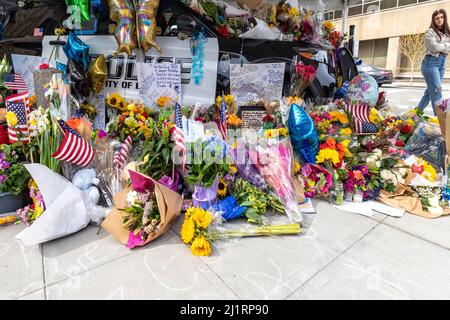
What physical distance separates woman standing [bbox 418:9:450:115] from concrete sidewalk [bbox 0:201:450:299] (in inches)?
149

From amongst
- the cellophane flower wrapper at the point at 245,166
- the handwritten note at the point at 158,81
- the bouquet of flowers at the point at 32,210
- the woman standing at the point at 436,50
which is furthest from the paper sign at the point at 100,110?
the woman standing at the point at 436,50

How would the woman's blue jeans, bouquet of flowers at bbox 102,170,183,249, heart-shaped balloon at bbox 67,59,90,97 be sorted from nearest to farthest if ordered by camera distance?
bouquet of flowers at bbox 102,170,183,249
heart-shaped balloon at bbox 67,59,90,97
the woman's blue jeans

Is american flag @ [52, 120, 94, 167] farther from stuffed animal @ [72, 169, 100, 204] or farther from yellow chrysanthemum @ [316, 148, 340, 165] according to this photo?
yellow chrysanthemum @ [316, 148, 340, 165]

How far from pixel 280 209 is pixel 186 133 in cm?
98

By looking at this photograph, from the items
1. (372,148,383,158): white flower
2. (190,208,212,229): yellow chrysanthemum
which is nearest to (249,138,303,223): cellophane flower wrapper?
(190,208,212,229): yellow chrysanthemum

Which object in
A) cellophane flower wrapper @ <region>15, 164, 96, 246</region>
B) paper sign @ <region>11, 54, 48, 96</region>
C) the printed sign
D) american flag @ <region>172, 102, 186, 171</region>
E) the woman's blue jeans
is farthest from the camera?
the woman's blue jeans

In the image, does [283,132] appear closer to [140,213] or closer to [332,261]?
[332,261]

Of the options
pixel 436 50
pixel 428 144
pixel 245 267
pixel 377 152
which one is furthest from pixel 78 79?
pixel 436 50

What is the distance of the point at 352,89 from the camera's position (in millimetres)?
3875

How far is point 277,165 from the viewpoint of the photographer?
8.41 ft

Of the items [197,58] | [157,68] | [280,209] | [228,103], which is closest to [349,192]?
[280,209]

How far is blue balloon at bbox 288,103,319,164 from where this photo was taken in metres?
2.73

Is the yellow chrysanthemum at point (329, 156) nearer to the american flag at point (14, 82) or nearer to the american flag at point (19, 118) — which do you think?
the american flag at point (19, 118)

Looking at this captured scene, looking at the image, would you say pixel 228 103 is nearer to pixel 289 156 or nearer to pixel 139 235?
pixel 289 156
